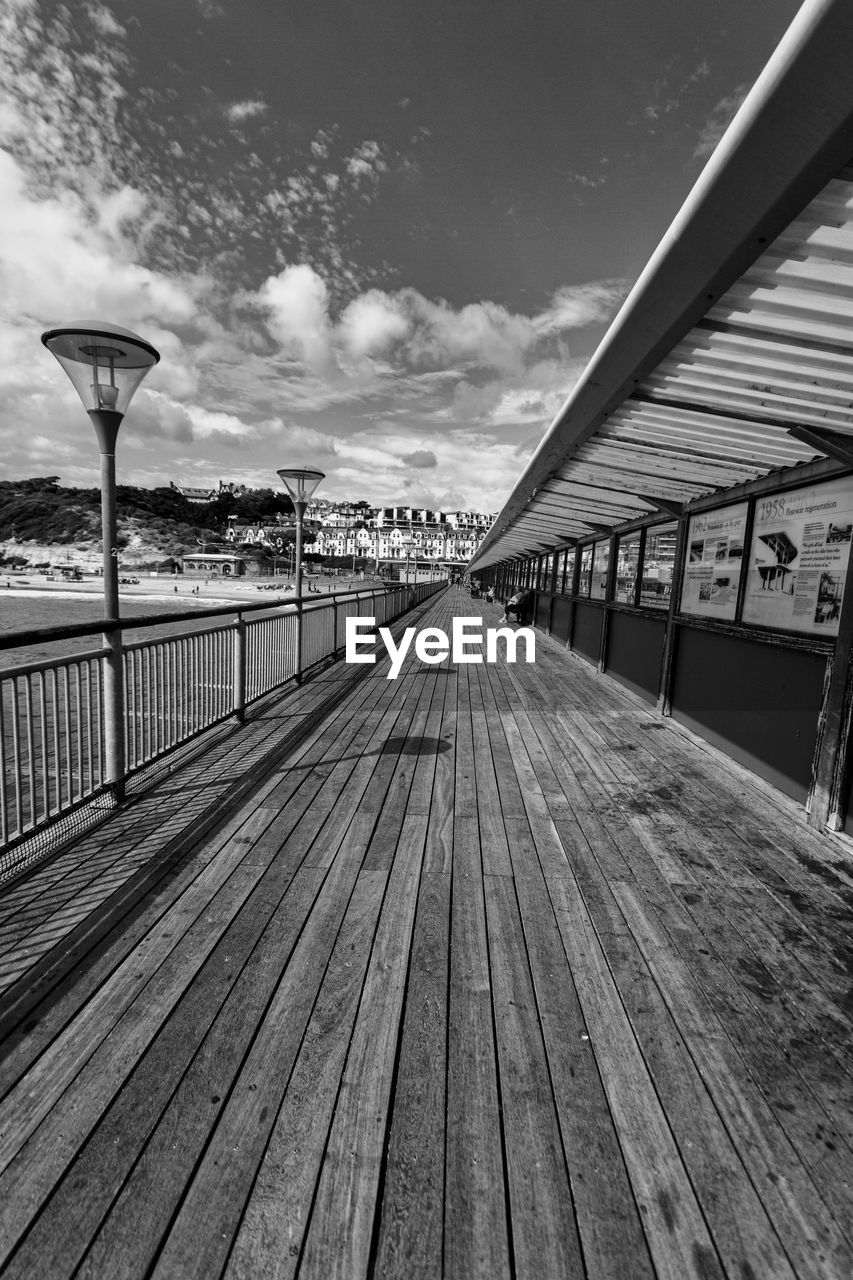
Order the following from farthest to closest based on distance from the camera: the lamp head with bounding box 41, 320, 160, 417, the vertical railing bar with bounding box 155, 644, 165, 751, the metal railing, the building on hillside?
the building on hillside
the vertical railing bar with bounding box 155, 644, 165, 751
the lamp head with bounding box 41, 320, 160, 417
the metal railing

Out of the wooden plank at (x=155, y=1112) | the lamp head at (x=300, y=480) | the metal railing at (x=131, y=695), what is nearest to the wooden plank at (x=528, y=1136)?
the wooden plank at (x=155, y=1112)

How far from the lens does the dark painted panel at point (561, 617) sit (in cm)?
1188

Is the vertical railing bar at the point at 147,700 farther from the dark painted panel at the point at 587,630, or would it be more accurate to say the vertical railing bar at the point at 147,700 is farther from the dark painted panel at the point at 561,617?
the dark painted panel at the point at 561,617

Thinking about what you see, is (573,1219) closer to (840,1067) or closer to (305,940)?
(840,1067)

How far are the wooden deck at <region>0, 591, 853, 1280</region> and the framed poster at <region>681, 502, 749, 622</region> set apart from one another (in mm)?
2206

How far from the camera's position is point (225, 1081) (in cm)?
166

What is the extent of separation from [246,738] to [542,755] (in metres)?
2.54

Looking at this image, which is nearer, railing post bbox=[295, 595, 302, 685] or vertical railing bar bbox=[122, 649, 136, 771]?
vertical railing bar bbox=[122, 649, 136, 771]

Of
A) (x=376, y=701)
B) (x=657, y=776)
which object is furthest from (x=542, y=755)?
(x=376, y=701)

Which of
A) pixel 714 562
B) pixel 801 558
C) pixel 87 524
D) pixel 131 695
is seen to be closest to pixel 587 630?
pixel 714 562

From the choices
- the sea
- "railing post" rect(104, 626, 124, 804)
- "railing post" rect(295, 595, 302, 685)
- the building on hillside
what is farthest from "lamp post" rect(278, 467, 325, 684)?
the building on hillside

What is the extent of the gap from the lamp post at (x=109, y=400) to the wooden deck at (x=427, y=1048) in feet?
1.84

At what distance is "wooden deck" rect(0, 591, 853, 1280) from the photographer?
1312 mm

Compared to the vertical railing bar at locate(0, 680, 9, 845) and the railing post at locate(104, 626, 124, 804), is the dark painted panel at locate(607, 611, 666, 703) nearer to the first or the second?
the railing post at locate(104, 626, 124, 804)
